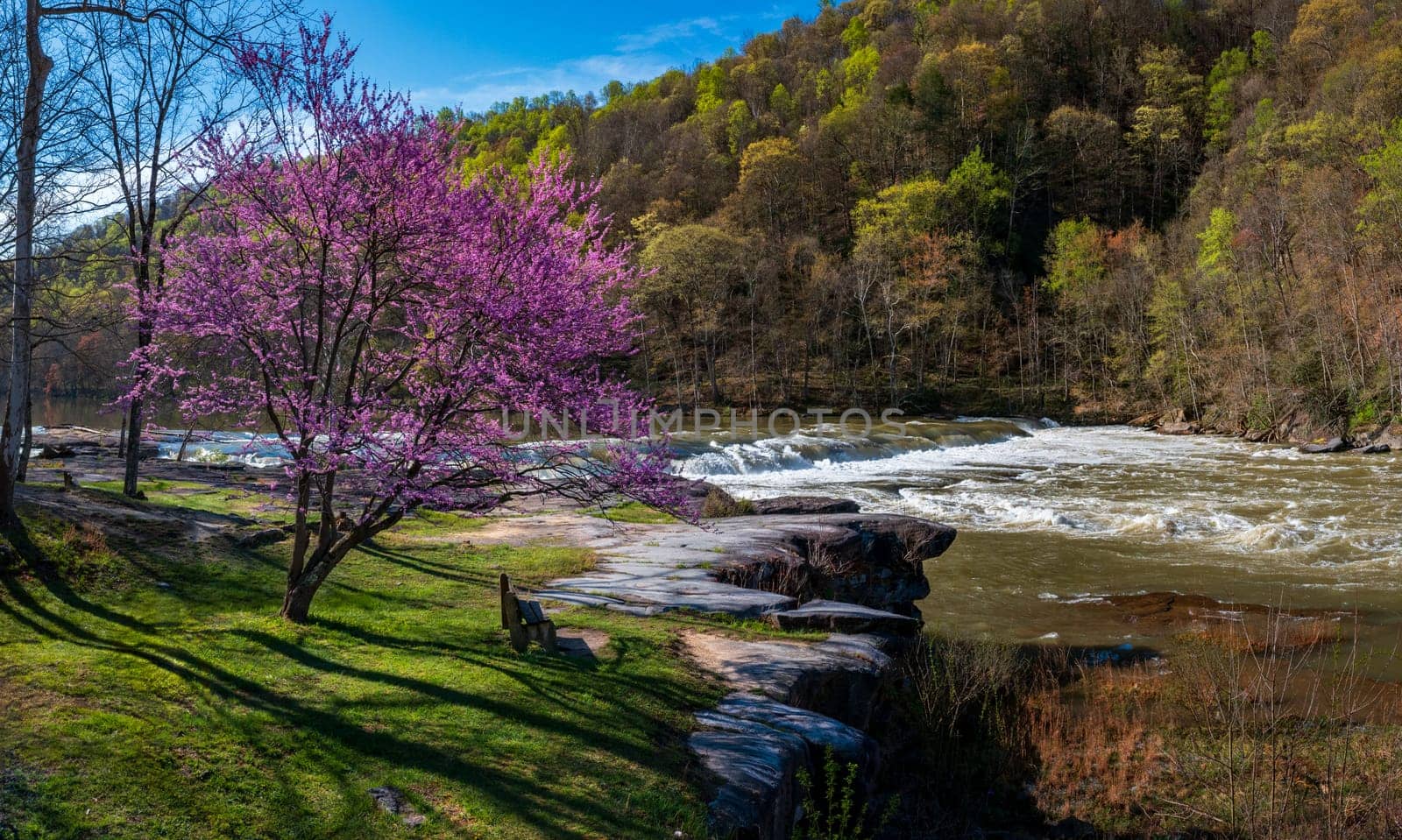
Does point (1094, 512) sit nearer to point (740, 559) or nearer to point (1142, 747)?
point (740, 559)

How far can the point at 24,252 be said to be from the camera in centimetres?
834

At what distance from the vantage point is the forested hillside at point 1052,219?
135 feet

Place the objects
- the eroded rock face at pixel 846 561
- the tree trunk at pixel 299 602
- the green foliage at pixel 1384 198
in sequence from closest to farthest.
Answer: the tree trunk at pixel 299 602 < the eroded rock face at pixel 846 561 < the green foliage at pixel 1384 198

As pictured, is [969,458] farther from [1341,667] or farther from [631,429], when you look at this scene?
[631,429]

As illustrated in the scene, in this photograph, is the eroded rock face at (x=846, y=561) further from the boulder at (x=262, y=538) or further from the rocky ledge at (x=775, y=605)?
the boulder at (x=262, y=538)

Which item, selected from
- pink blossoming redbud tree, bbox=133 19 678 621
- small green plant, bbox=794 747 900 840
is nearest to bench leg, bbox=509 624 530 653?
pink blossoming redbud tree, bbox=133 19 678 621

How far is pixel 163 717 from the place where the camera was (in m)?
5.45

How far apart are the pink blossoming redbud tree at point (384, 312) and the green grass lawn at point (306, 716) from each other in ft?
4.37

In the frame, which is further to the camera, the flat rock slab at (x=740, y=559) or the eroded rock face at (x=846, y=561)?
the eroded rock face at (x=846, y=561)

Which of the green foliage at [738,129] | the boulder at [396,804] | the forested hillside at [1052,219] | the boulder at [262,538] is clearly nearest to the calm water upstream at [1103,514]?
the boulder at [396,804]

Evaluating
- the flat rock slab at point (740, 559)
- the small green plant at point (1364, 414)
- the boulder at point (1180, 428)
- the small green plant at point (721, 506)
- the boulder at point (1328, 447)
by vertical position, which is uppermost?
the small green plant at point (1364, 414)

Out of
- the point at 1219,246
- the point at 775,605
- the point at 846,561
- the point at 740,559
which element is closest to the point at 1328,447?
the point at 1219,246

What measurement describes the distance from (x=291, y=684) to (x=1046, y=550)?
628 inches

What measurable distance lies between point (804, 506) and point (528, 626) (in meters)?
10.5
